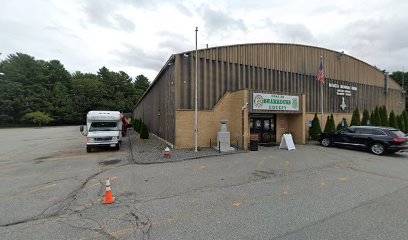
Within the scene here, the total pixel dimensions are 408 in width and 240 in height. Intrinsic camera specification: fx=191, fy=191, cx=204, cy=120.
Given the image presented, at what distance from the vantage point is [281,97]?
46.5ft

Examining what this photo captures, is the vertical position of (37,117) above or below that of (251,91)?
below

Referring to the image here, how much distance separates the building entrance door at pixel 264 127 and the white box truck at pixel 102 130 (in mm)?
10122

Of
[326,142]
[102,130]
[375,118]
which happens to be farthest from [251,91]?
[375,118]

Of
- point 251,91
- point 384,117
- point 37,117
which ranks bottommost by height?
point 384,117

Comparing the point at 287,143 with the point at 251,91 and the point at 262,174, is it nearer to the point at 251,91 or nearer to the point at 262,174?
the point at 251,91

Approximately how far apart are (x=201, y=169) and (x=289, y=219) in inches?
176

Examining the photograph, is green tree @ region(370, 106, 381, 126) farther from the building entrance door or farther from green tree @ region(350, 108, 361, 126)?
the building entrance door

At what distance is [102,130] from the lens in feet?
42.8

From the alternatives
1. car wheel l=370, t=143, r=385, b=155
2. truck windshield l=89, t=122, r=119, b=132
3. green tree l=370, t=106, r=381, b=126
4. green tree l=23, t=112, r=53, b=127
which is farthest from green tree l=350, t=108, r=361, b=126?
green tree l=23, t=112, r=53, b=127

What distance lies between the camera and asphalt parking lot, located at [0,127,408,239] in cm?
353

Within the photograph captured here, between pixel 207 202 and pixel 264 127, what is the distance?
1214 cm

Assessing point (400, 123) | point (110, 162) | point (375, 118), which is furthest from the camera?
point (400, 123)

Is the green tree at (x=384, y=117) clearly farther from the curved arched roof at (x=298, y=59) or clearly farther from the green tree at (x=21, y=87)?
the green tree at (x=21, y=87)

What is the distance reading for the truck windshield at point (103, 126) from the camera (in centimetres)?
1306
